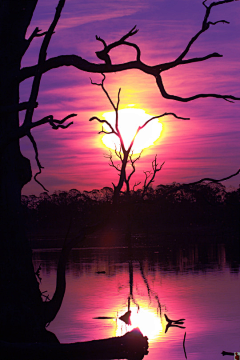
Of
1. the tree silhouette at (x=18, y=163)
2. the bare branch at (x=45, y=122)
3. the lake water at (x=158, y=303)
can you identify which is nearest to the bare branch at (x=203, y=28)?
the tree silhouette at (x=18, y=163)

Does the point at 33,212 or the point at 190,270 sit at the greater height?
the point at 33,212

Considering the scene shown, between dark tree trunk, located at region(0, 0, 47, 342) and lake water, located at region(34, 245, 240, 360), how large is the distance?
4.01 meters

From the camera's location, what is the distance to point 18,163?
8391mm

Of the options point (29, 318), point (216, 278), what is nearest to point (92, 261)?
point (216, 278)

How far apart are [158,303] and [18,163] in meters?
12.9

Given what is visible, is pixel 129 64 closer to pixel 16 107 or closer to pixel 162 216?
pixel 16 107

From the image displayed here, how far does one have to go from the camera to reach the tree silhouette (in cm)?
795

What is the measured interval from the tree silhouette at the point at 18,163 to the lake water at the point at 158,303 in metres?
4.04

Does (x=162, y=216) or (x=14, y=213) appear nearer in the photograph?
(x=14, y=213)

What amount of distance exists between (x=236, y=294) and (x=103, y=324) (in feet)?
27.0

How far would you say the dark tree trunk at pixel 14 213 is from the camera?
26.1ft

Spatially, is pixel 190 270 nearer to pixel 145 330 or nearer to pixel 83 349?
pixel 145 330

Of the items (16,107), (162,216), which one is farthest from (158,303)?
(162,216)

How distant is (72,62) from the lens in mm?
7941
